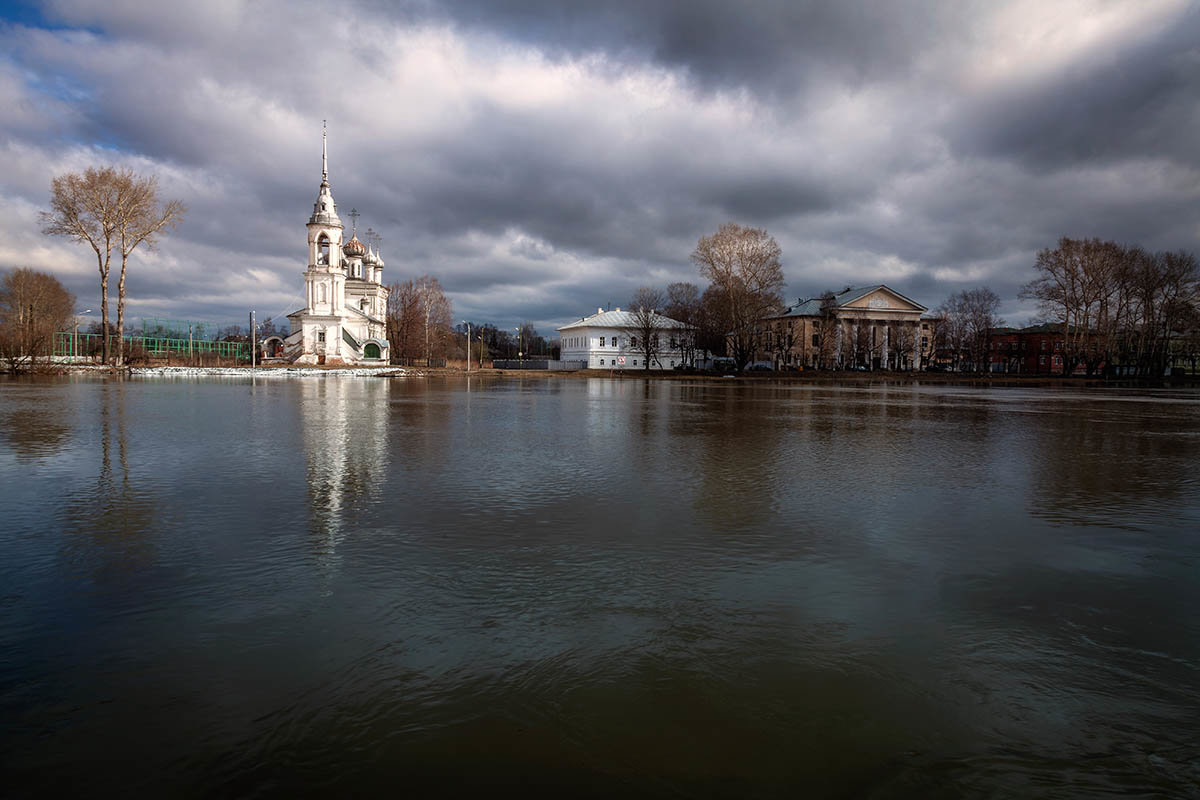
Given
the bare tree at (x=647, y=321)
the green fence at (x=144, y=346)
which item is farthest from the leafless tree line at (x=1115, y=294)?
the green fence at (x=144, y=346)

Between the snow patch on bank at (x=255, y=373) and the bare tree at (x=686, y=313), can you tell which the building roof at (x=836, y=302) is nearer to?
the bare tree at (x=686, y=313)

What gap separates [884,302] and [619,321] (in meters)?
39.7

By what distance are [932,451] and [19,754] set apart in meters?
14.1

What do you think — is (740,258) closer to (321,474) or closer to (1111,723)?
(321,474)

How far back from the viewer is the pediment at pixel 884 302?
100 metres

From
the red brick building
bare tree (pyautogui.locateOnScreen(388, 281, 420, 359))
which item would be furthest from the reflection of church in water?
the red brick building

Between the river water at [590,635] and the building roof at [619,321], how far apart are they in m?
82.0

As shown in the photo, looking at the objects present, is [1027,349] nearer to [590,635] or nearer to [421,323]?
[421,323]

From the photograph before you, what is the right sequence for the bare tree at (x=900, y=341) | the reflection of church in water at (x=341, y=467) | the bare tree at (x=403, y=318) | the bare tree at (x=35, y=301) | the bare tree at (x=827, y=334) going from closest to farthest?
the reflection of church in water at (x=341, y=467) → the bare tree at (x=35, y=301) → the bare tree at (x=403, y=318) → the bare tree at (x=827, y=334) → the bare tree at (x=900, y=341)

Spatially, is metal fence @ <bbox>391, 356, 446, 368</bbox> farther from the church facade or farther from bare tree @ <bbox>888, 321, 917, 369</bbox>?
bare tree @ <bbox>888, 321, 917, 369</bbox>

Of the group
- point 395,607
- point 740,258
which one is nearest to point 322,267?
point 740,258

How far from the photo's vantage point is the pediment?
10025 cm

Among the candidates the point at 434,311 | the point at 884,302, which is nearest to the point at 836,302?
the point at 884,302

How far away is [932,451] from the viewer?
1365cm
